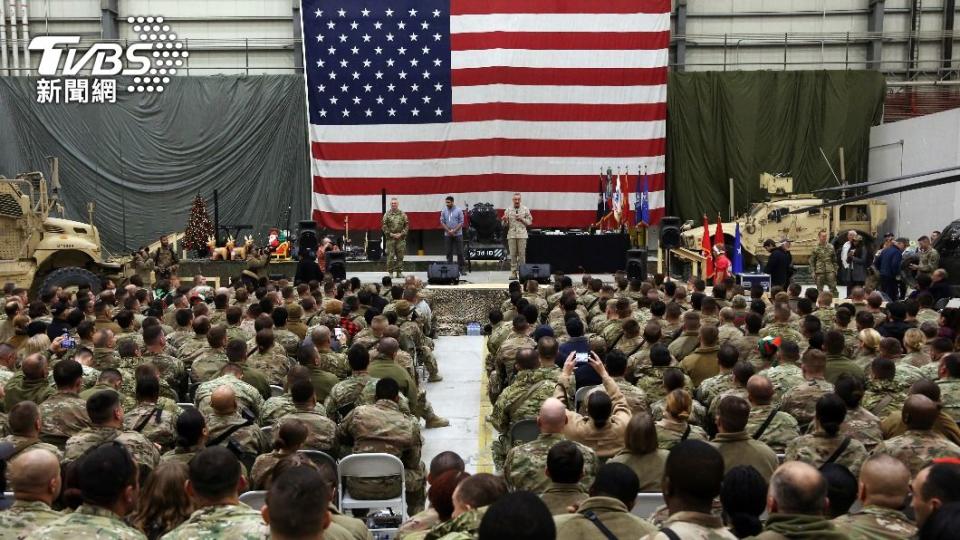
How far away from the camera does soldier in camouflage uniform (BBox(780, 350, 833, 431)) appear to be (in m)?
5.83

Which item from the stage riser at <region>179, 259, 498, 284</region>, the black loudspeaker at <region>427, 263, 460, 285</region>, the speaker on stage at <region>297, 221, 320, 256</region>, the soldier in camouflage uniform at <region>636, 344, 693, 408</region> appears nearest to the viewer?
the soldier in camouflage uniform at <region>636, 344, 693, 408</region>

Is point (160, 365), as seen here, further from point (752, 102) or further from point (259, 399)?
point (752, 102)

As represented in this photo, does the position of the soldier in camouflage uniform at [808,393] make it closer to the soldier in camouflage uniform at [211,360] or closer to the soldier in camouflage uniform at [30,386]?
the soldier in camouflage uniform at [211,360]

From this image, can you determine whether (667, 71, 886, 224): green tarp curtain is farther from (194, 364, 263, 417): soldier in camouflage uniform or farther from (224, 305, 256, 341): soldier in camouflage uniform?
(194, 364, 263, 417): soldier in camouflage uniform

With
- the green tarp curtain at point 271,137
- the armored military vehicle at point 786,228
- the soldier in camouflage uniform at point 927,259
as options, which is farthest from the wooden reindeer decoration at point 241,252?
the soldier in camouflage uniform at point 927,259

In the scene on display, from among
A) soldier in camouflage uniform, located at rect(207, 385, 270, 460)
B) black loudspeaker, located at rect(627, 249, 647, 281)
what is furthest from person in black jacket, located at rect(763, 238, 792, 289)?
soldier in camouflage uniform, located at rect(207, 385, 270, 460)

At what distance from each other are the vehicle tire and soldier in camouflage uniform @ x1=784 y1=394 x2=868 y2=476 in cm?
1271

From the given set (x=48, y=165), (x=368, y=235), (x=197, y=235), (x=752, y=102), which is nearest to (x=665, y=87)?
(x=752, y=102)

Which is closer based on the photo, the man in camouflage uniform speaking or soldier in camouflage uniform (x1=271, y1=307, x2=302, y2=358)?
soldier in camouflage uniform (x1=271, y1=307, x2=302, y2=358)

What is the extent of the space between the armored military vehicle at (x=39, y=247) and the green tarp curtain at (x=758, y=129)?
1381 centimetres

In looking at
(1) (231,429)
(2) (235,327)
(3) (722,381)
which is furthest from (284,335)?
(3) (722,381)

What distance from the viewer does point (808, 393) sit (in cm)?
585

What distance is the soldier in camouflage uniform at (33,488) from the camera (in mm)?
3504

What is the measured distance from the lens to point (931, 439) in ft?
15.1
